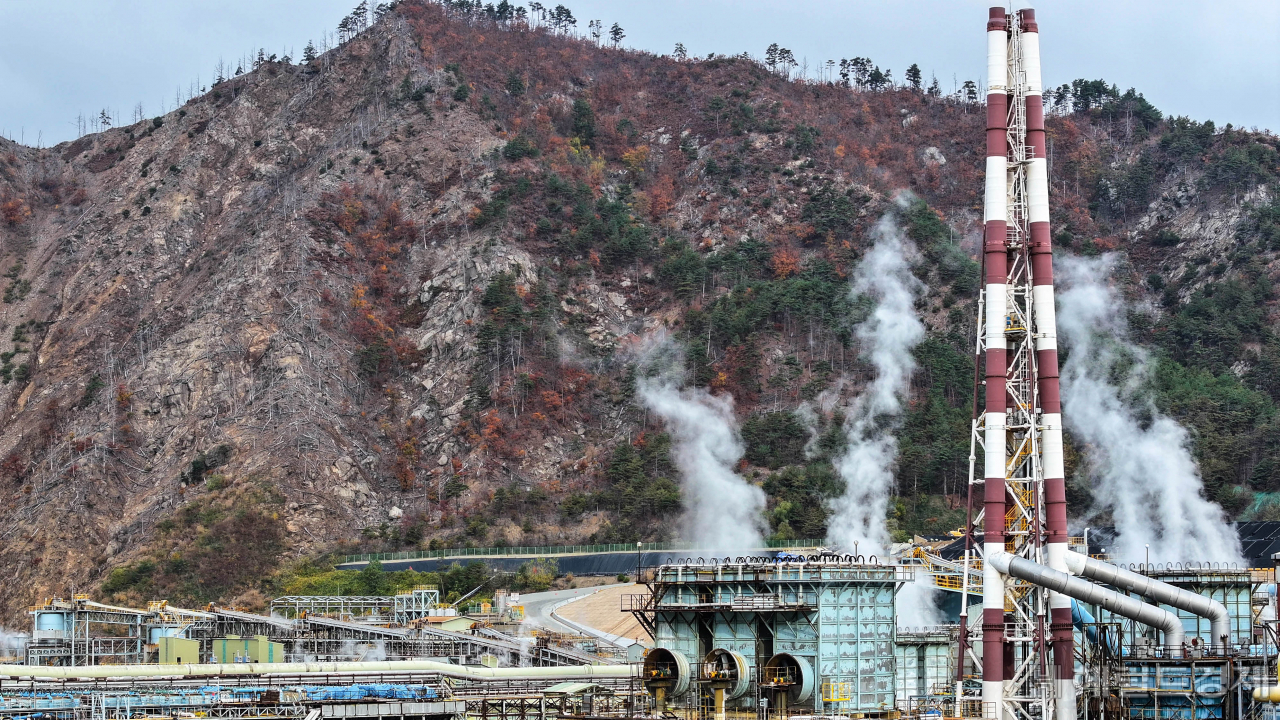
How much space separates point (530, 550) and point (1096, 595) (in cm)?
8058

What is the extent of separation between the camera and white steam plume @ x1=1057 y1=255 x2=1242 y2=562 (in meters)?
105

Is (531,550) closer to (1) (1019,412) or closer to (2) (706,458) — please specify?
(2) (706,458)

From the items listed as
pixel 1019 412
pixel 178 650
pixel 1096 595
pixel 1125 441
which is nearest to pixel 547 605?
pixel 178 650

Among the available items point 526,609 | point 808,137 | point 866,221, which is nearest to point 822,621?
point 526,609

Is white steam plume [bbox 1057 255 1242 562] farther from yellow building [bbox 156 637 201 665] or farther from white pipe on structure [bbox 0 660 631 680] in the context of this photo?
yellow building [bbox 156 637 201 665]

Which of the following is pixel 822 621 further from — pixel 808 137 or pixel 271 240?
pixel 808 137

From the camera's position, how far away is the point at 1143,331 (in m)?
161

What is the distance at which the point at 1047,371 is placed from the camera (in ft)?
204

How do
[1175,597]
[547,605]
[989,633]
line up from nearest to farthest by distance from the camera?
[989,633] → [1175,597] → [547,605]

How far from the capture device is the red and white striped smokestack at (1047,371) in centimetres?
5925

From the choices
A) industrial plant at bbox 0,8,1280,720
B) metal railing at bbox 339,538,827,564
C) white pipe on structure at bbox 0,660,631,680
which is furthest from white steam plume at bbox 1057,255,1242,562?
white pipe on structure at bbox 0,660,631,680

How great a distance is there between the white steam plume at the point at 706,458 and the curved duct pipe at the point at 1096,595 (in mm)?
69552

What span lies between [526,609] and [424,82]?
94.4m

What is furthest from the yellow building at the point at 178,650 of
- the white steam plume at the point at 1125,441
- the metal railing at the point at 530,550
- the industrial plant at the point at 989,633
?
the white steam plume at the point at 1125,441
